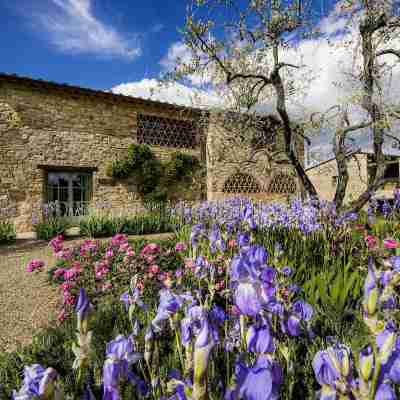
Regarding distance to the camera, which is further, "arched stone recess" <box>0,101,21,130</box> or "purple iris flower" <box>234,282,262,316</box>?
"arched stone recess" <box>0,101,21,130</box>

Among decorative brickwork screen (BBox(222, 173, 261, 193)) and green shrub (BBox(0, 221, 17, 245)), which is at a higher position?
decorative brickwork screen (BBox(222, 173, 261, 193))

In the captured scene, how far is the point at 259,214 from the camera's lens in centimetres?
402

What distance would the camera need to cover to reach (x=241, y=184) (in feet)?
43.0

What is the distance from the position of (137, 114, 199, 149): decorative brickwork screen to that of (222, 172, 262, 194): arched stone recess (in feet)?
6.91

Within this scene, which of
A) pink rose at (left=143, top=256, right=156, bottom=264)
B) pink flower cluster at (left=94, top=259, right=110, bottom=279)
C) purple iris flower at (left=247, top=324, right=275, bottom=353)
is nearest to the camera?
purple iris flower at (left=247, top=324, right=275, bottom=353)

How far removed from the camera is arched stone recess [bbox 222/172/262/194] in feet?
41.7

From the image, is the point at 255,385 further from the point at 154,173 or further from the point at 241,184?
the point at 241,184

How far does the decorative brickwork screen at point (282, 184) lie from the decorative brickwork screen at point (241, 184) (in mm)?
883

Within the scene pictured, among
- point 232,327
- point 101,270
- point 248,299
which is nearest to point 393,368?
point 248,299

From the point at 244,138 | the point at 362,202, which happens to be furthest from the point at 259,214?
the point at 244,138

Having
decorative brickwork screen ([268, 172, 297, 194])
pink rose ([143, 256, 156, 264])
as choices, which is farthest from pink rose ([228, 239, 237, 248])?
decorative brickwork screen ([268, 172, 297, 194])

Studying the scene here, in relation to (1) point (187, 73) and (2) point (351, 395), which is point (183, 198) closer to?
(1) point (187, 73)

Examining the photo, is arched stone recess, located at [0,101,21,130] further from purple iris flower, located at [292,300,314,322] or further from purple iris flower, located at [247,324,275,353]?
purple iris flower, located at [247,324,275,353]

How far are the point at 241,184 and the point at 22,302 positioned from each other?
10.5 metres
